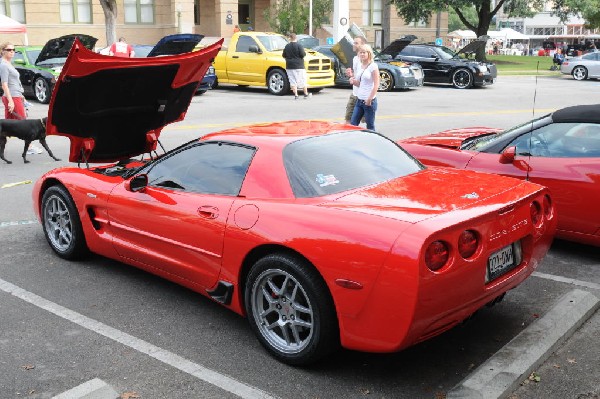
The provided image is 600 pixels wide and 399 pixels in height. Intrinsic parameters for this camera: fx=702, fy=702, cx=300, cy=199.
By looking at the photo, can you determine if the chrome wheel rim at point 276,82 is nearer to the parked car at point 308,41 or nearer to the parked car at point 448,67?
the parked car at point 308,41

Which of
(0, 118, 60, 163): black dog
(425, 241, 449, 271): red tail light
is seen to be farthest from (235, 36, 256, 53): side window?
(425, 241, 449, 271): red tail light

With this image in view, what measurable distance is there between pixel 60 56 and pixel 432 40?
38.8 metres

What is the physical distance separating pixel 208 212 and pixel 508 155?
2913 mm

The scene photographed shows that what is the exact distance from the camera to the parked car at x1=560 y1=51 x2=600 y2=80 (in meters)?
31.8

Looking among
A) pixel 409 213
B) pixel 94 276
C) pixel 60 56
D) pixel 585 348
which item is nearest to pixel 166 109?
pixel 94 276

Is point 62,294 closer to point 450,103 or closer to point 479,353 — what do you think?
point 479,353

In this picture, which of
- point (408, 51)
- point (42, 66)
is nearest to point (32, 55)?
point (42, 66)

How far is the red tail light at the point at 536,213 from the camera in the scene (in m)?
4.45

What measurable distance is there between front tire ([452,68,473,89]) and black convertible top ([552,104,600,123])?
19427 mm

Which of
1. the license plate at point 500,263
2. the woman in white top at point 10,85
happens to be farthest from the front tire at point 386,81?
the license plate at point 500,263

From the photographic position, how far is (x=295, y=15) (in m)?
41.7

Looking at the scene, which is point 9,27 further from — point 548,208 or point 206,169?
point 548,208

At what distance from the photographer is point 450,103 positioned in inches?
787

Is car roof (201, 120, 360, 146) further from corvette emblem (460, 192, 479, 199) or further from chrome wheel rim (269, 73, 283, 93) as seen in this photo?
chrome wheel rim (269, 73, 283, 93)
